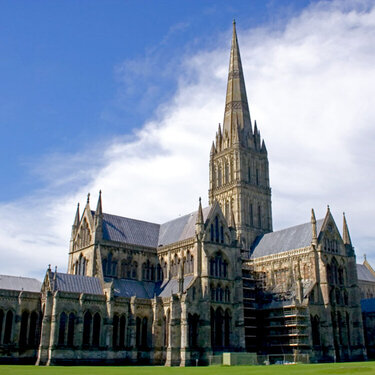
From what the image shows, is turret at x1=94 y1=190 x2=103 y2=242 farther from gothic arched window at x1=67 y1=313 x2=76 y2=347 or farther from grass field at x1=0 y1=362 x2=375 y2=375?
grass field at x1=0 y1=362 x2=375 y2=375

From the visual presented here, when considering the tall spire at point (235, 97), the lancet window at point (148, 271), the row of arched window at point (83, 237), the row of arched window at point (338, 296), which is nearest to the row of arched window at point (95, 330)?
the lancet window at point (148, 271)

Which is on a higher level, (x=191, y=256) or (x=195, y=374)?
(x=191, y=256)

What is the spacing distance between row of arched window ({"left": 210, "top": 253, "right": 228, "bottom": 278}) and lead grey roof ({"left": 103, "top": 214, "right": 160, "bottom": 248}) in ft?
42.5

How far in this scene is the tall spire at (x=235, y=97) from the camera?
10288 cm

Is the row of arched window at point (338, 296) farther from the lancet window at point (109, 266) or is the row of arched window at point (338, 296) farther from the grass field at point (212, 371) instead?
the lancet window at point (109, 266)

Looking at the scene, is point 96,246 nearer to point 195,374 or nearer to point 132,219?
point 132,219

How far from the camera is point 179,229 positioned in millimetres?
76875

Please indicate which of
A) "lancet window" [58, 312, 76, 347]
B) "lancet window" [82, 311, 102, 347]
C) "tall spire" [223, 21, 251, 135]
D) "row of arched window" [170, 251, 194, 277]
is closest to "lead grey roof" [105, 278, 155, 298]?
"row of arched window" [170, 251, 194, 277]

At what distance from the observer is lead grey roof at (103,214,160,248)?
73625 millimetres

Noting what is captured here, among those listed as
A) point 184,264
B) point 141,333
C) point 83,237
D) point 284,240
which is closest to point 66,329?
point 141,333

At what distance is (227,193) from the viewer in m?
97.1

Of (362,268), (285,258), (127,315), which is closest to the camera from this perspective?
(127,315)

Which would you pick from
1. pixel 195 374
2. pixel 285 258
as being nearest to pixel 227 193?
pixel 285 258

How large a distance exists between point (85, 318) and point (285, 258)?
33939 mm
